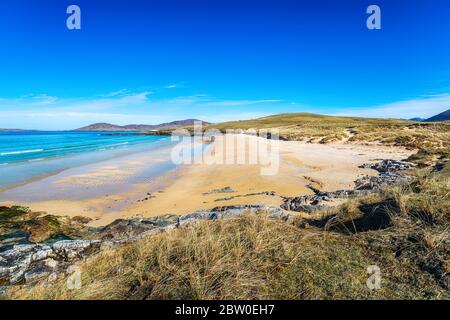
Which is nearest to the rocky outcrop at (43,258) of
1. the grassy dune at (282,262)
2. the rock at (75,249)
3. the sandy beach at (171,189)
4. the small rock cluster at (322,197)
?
the rock at (75,249)

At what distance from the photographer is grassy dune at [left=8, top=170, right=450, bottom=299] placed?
294cm

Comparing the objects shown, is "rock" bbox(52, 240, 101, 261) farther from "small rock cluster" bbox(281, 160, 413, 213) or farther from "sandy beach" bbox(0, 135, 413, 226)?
"small rock cluster" bbox(281, 160, 413, 213)

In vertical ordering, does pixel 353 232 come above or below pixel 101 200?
above

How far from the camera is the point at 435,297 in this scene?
8.93ft

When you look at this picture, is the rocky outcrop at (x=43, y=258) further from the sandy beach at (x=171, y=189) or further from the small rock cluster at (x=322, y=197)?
the sandy beach at (x=171, y=189)

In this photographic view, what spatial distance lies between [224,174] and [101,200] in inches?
254

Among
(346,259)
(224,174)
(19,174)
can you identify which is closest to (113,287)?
(346,259)

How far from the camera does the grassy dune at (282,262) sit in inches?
116

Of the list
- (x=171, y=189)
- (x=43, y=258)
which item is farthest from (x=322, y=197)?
(x=43, y=258)

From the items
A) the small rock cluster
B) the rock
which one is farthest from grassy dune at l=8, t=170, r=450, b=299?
the small rock cluster

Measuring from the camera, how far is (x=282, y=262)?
347 centimetres

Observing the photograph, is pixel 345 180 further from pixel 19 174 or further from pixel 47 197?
pixel 19 174

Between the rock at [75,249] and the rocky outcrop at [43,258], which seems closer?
the rocky outcrop at [43,258]
